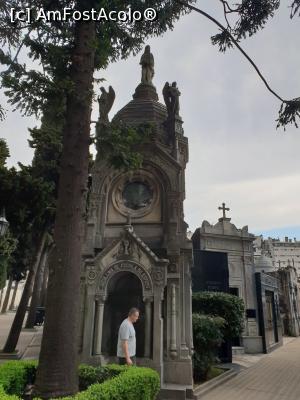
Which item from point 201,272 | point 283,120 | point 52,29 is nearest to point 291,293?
point 201,272

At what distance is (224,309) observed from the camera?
12.4 meters

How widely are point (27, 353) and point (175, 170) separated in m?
8.83

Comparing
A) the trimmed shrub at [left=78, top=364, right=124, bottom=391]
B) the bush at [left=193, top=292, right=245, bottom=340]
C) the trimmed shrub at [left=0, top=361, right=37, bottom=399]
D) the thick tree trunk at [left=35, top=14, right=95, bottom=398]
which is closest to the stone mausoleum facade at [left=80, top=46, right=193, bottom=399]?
the thick tree trunk at [left=35, top=14, right=95, bottom=398]

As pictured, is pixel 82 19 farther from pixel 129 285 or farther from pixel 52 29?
pixel 129 285

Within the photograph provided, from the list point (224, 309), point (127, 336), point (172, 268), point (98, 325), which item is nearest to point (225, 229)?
point (224, 309)

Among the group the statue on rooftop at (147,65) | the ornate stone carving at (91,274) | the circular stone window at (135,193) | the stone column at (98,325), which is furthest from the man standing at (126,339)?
the statue on rooftop at (147,65)

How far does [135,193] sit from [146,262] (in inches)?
106

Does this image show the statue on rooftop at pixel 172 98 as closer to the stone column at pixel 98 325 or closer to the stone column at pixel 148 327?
the stone column at pixel 148 327

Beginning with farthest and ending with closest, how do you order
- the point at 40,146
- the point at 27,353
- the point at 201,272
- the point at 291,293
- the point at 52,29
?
1. the point at 291,293
2. the point at 40,146
3. the point at 201,272
4. the point at 27,353
5. the point at 52,29

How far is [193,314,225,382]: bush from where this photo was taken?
32.6 ft

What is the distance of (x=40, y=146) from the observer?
17.0m

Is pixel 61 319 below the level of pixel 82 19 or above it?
below

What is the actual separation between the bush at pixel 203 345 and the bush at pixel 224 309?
6.76 ft

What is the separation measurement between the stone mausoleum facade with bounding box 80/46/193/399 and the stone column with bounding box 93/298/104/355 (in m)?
0.02
